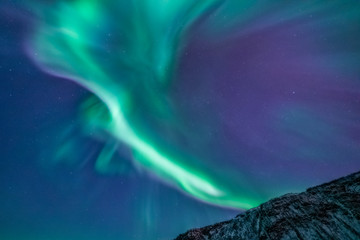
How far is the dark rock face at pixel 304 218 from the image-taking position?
15.2 meters

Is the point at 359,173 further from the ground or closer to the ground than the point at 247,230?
further from the ground

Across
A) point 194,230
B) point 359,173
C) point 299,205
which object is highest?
point 359,173

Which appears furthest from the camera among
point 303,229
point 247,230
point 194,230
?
point 194,230

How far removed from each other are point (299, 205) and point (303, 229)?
3.39 metres

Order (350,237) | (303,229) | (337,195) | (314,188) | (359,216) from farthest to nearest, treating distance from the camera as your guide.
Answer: (314,188) < (337,195) < (303,229) < (359,216) < (350,237)

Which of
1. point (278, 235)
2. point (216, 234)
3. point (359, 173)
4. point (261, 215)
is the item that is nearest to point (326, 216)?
point (278, 235)

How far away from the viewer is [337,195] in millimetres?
18125

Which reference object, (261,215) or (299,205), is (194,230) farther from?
(299,205)

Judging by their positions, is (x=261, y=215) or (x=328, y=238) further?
(x=261, y=215)

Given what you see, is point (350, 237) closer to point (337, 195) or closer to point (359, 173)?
point (337, 195)

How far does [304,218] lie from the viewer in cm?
1734

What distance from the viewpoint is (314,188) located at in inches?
829

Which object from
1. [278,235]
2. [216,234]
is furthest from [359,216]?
[216,234]

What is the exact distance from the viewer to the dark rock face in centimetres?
1523
